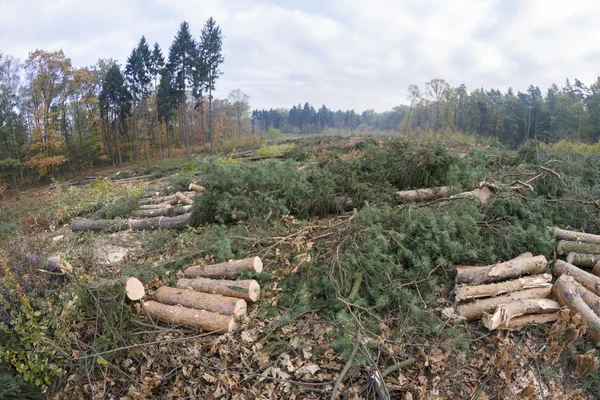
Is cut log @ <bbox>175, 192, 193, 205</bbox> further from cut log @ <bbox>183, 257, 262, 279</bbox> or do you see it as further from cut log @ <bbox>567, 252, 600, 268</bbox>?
cut log @ <bbox>567, 252, 600, 268</bbox>

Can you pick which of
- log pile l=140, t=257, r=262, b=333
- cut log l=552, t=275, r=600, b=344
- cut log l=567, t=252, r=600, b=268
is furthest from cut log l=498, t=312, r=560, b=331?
log pile l=140, t=257, r=262, b=333

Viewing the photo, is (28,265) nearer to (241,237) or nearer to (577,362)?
(241,237)

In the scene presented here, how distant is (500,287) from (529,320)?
42cm

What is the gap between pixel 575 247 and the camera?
15.3 ft

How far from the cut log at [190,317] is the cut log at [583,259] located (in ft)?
14.1

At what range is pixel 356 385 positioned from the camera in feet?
10.7

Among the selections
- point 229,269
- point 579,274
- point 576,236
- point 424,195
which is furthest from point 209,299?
point 576,236

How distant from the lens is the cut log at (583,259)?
4.51 meters

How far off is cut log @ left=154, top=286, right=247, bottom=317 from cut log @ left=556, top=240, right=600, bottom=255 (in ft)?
13.8

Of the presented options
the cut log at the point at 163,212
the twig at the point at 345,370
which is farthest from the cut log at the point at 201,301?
the cut log at the point at 163,212

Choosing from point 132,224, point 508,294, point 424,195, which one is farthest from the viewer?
point 132,224

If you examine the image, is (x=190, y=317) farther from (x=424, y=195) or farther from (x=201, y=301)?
(x=424, y=195)

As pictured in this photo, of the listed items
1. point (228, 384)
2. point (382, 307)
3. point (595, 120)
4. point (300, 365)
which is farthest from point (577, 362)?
point (595, 120)

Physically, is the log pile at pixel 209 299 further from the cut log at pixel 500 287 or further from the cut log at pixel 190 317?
the cut log at pixel 500 287
